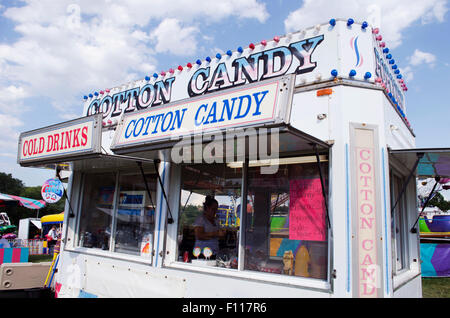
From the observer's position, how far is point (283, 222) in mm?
4359

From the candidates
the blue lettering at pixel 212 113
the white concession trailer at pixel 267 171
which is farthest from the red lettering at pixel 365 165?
the blue lettering at pixel 212 113

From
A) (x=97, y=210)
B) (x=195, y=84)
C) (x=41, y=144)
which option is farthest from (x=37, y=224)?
(x=195, y=84)

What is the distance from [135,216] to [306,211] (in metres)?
3.43

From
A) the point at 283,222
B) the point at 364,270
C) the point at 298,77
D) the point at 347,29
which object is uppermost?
the point at 347,29

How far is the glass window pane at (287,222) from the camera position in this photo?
4.07 metres

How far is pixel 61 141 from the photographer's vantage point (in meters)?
5.15

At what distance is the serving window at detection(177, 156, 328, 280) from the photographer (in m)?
4.12

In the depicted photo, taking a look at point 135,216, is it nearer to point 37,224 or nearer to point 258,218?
point 258,218

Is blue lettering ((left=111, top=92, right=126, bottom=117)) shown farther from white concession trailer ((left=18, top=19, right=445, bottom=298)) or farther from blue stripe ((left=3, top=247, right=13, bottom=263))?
blue stripe ((left=3, top=247, right=13, bottom=263))

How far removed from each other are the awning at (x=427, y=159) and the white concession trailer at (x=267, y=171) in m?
0.05
